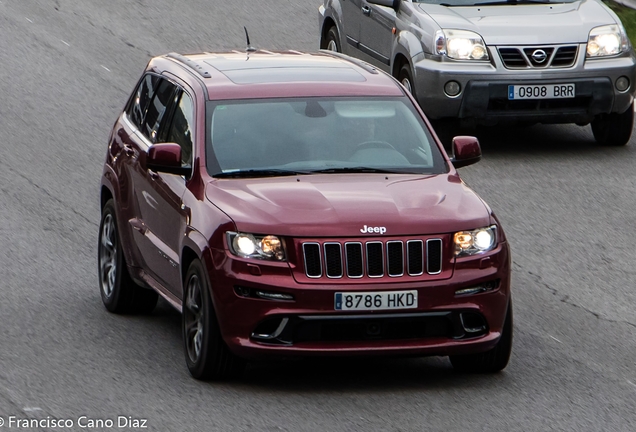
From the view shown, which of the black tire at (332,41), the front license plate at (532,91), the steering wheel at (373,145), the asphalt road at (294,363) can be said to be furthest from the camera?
the black tire at (332,41)

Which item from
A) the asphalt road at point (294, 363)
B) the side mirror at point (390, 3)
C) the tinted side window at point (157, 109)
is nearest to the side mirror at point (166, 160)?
the tinted side window at point (157, 109)

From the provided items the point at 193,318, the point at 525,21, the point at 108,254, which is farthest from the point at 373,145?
the point at 525,21

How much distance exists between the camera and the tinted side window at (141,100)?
10461 mm

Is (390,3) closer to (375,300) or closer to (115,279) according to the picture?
(115,279)

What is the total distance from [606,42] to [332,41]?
4.11m

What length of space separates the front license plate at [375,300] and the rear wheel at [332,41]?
33.0ft

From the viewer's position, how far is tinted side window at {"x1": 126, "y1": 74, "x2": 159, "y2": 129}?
10461 mm

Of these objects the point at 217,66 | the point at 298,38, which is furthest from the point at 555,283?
the point at 298,38

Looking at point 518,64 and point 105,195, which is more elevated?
point 105,195

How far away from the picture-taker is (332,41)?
18391mm

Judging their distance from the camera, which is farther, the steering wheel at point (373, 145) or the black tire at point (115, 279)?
the black tire at point (115, 279)

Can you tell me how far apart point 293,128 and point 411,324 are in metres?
1.61

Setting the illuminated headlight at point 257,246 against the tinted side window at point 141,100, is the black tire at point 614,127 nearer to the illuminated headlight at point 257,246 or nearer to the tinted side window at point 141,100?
the tinted side window at point 141,100

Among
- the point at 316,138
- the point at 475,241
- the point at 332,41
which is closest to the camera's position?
the point at 475,241
